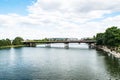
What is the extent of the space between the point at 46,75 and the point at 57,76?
9.82 ft

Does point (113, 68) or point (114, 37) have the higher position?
point (114, 37)

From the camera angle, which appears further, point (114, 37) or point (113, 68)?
point (114, 37)

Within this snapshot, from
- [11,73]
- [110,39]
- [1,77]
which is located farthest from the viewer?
[110,39]

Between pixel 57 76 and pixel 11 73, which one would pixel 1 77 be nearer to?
pixel 11 73

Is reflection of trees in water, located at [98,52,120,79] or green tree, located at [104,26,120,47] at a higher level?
green tree, located at [104,26,120,47]

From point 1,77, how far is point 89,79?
21.3 meters

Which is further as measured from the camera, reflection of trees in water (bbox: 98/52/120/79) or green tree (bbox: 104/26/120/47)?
green tree (bbox: 104/26/120/47)

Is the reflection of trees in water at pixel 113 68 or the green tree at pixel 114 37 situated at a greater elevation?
the green tree at pixel 114 37

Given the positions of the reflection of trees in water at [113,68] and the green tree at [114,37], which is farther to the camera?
the green tree at [114,37]

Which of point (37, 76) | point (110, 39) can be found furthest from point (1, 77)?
point (110, 39)

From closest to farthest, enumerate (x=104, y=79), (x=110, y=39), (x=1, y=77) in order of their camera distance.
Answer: (x=104, y=79) → (x=1, y=77) → (x=110, y=39)

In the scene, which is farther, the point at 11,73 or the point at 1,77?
the point at 11,73

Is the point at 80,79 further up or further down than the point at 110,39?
further down

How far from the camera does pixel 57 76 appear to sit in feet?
168
